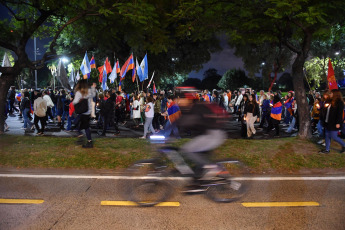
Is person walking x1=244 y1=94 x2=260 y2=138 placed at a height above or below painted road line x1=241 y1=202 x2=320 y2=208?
above

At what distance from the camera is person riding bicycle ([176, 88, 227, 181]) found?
4.87 metres

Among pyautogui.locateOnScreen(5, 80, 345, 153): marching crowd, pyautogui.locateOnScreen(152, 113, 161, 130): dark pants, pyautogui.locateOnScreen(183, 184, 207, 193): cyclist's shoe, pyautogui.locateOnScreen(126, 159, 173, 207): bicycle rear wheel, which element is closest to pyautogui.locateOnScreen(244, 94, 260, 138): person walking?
pyautogui.locateOnScreen(5, 80, 345, 153): marching crowd

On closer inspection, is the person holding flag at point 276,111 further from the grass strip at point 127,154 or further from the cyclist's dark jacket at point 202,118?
the cyclist's dark jacket at point 202,118

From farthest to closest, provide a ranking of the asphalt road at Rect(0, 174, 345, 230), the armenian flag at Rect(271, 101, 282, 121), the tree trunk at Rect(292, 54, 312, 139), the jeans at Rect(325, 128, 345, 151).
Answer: the armenian flag at Rect(271, 101, 282, 121) → the tree trunk at Rect(292, 54, 312, 139) → the jeans at Rect(325, 128, 345, 151) → the asphalt road at Rect(0, 174, 345, 230)

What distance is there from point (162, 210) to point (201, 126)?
145 cm

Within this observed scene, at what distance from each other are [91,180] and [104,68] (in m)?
13.5

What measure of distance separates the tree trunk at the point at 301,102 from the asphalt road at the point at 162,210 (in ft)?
14.4

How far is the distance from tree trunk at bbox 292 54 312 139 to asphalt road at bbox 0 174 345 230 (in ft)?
14.4

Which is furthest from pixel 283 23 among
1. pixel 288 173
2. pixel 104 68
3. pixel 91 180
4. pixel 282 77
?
pixel 282 77

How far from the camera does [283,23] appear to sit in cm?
1002

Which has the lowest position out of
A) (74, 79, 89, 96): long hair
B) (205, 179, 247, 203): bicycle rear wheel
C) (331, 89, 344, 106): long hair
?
(205, 179, 247, 203): bicycle rear wheel

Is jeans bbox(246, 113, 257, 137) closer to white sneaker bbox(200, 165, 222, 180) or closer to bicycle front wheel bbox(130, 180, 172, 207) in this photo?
white sneaker bbox(200, 165, 222, 180)

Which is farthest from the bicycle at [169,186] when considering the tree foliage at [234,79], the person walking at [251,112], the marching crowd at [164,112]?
the tree foliage at [234,79]

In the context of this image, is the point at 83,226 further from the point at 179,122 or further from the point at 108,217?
the point at 179,122
